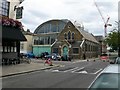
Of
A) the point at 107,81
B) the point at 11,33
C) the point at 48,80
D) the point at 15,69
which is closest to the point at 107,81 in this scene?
the point at 107,81

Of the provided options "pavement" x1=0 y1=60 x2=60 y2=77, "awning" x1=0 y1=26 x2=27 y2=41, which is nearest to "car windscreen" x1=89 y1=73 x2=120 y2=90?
"pavement" x1=0 y1=60 x2=60 y2=77

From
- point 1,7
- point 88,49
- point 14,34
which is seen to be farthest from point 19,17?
point 88,49

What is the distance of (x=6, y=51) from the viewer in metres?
34.1

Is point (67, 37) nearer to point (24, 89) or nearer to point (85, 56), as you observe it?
point (85, 56)

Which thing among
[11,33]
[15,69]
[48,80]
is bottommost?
[48,80]

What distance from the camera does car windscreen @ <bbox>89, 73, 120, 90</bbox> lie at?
6.29 meters

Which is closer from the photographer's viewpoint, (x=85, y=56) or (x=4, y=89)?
(x=4, y=89)

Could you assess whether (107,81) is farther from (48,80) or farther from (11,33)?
(11,33)

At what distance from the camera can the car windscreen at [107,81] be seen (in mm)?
6289

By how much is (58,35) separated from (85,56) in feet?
31.0

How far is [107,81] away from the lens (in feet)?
21.1

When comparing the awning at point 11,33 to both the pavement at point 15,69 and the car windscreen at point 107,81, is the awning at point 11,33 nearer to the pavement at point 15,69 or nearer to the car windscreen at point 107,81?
the pavement at point 15,69

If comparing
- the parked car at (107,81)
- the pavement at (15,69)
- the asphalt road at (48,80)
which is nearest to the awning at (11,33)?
the pavement at (15,69)

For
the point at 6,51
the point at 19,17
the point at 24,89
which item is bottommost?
the point at 24,89
